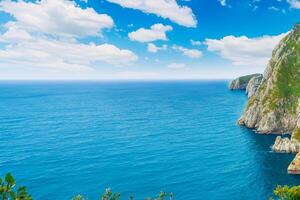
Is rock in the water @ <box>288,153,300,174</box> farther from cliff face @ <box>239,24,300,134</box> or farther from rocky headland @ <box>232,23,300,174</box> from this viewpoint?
cliff face @ <box>239,24,300,134</box>

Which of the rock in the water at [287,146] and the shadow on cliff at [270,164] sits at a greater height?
the rock in the water at [287,146]

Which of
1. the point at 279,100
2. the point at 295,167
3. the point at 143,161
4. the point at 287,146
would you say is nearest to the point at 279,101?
the point at 279,100

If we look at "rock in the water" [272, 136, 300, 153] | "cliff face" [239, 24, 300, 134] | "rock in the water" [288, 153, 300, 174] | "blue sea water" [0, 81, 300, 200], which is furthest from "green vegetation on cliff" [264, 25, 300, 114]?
"rock in the water" [288, 153, 300, 174]

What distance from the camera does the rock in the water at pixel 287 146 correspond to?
128 metres

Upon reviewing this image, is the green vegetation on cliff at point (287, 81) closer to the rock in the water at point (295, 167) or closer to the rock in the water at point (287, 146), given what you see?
the rock in the water at point (287, 146)

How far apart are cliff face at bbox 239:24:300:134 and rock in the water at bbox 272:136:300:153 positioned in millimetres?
29444

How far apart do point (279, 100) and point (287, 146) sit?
154 ft

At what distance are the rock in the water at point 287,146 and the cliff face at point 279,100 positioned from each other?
1159 inches

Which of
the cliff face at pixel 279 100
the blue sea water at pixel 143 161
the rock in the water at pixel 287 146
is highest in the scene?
the cliff face at pixel 279 100

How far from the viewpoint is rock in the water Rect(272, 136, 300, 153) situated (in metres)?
128

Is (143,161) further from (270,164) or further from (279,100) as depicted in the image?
(279,100)

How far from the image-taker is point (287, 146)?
5123 inches

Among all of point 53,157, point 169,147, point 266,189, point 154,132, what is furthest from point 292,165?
point 53,157

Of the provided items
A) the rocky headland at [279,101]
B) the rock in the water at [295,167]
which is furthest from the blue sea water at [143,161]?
the rocky headland at [279,101]
